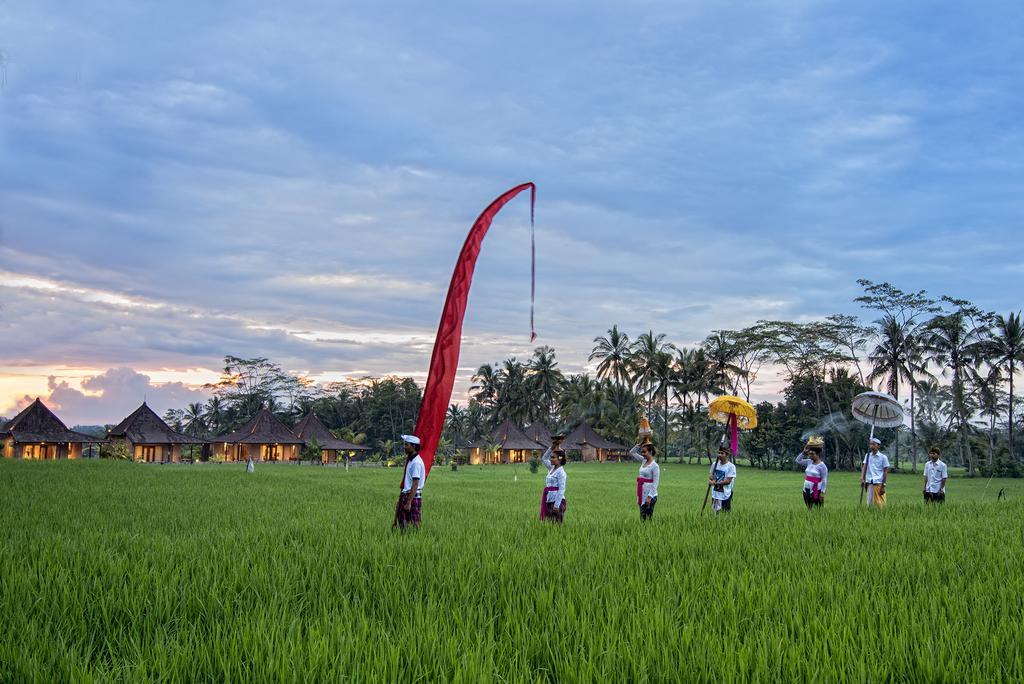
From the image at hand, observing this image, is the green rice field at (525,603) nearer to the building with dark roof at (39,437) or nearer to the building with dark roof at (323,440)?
the building with dark roof at (39,437)

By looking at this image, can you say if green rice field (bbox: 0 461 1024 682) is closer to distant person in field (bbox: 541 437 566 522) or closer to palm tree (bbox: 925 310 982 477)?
distant person in field (bbox: 541 437 566 522)

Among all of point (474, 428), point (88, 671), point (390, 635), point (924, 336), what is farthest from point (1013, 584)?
point (474, 428)

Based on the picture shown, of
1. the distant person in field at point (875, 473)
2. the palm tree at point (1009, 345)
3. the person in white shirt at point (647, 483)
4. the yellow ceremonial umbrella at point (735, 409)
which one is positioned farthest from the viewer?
the palm tree at point (1009, 345)

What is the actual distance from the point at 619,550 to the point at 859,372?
50767 millimetres

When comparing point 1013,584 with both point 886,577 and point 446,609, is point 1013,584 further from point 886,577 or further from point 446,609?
point 446,609

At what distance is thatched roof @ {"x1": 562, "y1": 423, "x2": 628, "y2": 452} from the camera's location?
61.4 m

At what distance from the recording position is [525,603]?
5.06m

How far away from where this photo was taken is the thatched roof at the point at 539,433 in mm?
63688

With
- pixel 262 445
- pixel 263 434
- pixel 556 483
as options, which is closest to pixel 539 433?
pixel 262 445

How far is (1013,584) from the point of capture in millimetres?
5555

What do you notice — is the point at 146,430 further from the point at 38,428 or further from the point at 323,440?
the point at 323,440

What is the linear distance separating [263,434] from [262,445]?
157cm

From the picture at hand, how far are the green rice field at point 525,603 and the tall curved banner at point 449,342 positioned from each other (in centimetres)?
141

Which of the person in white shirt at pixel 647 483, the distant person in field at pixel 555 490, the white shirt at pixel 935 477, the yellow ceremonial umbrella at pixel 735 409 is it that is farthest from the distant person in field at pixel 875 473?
the distant person in field at pixel 555 490
